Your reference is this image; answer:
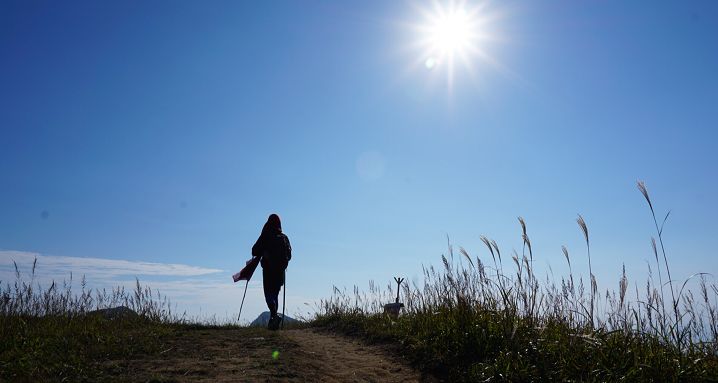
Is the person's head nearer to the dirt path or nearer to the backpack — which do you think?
the backpack

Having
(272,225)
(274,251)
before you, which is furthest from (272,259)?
(272,225)

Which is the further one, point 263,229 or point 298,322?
point 298,322

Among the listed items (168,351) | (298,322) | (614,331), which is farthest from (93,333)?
(614,331)

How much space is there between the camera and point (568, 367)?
4.60 m

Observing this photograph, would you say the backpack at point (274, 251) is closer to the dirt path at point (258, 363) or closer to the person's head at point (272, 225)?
the person's head at point (272, 225)

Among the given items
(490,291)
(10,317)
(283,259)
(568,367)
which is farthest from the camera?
(283,259)

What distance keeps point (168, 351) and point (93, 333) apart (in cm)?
146

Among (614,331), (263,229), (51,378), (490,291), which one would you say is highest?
(263,229)

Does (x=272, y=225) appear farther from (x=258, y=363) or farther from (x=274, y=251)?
(x=258, y=363)

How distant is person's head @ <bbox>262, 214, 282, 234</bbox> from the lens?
10625 millimetres

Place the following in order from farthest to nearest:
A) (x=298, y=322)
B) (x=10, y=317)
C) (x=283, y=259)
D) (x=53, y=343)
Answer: (x=298, y=322) → (x=283, y=259) → (x=10, y=317) → (x=53, y=343)

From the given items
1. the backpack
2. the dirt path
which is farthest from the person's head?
the dirt path

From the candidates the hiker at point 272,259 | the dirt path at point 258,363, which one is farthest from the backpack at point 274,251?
the dirt path at point 258,363

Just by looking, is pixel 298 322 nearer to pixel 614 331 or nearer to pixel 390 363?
pixel 390 363
